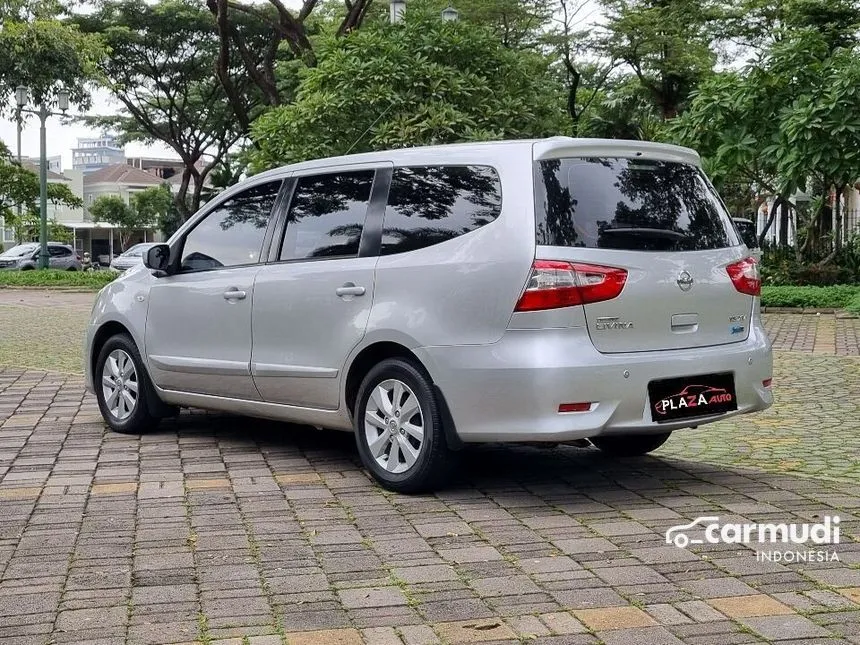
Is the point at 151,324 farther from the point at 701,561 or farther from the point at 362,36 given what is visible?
the point at 362,36

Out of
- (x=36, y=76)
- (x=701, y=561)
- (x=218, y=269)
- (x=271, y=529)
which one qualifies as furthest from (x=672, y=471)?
(x=36, y=76)

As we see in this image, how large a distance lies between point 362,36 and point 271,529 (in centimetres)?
1567

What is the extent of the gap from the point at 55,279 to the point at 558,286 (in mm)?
29816

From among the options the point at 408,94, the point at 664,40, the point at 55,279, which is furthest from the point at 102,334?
the point at 664,40

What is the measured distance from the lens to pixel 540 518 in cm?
576

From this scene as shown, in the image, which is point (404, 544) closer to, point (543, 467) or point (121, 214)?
point (543, 467)

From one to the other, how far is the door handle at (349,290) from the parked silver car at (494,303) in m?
0.01

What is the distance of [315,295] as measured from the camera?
22.2 ft

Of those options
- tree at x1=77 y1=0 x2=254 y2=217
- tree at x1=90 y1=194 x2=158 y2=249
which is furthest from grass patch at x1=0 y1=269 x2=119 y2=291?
tree at x1=90 y1=194 x2=158 y2=249

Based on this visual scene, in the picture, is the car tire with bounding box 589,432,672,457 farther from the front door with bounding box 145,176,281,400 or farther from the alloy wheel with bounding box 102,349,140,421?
the alloy wheel with bounding box 102,349,140,421

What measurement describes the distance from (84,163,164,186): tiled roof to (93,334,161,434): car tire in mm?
104983

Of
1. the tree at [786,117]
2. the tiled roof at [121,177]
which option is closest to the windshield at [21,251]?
the tree at [786,117]

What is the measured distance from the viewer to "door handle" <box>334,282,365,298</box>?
648cm

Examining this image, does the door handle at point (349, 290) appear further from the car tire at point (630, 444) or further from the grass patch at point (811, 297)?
the grass patch at point (811, 297)
